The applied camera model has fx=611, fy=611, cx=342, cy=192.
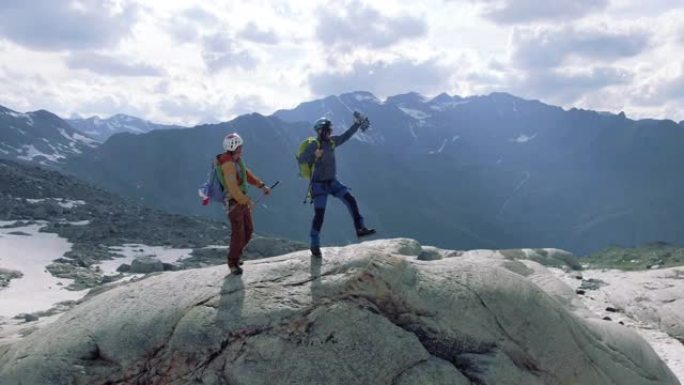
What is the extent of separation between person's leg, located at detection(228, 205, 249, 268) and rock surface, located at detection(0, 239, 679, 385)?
48 centimetres

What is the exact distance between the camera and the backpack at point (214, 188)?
16.8 meters

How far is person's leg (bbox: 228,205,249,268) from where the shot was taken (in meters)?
16.8

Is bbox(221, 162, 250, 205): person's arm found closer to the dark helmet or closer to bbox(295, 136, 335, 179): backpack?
bbox(295, 136, 335, 179): backpack

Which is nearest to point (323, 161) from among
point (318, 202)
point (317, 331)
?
point (318, 202)

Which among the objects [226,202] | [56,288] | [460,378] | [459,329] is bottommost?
[56,288]

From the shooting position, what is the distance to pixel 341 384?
48.2 ft

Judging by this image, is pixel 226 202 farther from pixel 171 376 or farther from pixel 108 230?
pixel 108 230

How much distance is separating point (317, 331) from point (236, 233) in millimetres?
3689

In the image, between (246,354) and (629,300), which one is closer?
(246,354)

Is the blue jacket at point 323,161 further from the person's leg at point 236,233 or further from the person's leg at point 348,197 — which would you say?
the person's leg at point 236,233

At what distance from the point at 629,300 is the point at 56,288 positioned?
4086 centimetres

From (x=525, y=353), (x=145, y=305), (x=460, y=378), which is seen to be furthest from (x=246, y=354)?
(x=525, y=353)

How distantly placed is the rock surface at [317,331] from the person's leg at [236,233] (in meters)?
0.48

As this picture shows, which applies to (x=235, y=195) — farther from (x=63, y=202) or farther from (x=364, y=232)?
(x=63, y=202)
